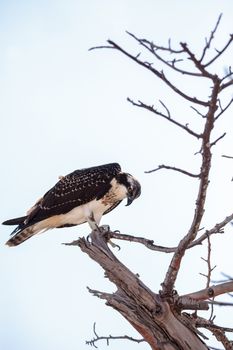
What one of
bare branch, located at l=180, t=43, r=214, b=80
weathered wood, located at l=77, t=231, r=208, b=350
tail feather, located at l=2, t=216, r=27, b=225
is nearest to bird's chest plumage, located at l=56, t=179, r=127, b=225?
tail feather, located at l=2, t=216, r=27, b=225

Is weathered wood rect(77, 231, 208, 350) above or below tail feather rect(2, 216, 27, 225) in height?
below

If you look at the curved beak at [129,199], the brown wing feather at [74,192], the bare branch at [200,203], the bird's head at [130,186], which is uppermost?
the brown wing feather at [74,192]

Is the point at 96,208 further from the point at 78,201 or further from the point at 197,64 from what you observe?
the point at 197,64

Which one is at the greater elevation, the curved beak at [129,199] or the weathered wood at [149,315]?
the curved beak at [129,199]

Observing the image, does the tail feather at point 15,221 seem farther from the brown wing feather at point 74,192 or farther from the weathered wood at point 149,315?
the weathered wood at point 149,315

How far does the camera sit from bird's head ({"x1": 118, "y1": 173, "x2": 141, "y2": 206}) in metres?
10.2

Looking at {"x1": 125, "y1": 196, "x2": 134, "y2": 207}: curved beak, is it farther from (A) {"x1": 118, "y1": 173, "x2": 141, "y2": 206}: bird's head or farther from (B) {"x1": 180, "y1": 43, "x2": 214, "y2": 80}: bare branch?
(B) {"x1": 180, "y1": 43, "x2": 214, "y2": 80}: bare branch

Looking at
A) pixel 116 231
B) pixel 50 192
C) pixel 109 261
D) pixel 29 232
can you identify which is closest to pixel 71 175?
pixel 50 192

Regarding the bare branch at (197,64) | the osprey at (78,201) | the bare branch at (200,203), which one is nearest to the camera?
the bare branch at (197,64)

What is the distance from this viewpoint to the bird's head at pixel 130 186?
1023 cm

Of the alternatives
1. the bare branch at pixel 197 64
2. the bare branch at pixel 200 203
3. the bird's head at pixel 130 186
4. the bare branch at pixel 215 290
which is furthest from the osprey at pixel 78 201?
the bare branch at pixel 197 64

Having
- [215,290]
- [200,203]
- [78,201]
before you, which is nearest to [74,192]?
[78,201]

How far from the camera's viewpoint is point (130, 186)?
403 inches

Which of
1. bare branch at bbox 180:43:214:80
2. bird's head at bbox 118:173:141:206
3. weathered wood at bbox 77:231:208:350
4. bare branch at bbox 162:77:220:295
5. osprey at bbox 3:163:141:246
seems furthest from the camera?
bird's head at bbox 118:173:141:206
